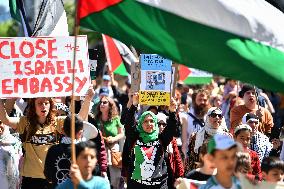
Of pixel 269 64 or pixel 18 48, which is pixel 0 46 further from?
pixel 269 64

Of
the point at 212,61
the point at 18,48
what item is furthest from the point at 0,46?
the point at 212,61

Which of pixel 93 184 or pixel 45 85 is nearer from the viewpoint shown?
Result: pixel 93 184

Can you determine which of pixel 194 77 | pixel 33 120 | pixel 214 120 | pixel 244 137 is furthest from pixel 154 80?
pixel 194 77

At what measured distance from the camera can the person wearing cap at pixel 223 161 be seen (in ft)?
26.2

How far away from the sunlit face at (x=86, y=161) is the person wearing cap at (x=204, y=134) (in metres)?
3.78

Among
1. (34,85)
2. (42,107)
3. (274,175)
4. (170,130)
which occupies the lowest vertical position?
(274,175)

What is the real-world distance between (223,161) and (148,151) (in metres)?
3.99

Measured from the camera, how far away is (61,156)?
979 centimetres

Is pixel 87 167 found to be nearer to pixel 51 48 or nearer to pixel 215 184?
pixel 215 184

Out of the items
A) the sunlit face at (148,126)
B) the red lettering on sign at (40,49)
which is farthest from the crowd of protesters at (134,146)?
the red lettering on sign at (40,49)

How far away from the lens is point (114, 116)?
1471cm

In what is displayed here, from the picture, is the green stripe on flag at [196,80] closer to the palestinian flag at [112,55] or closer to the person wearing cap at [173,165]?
the palestinian flag at [112,55]

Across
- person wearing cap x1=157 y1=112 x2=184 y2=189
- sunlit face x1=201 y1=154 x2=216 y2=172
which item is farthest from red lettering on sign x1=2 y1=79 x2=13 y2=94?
sunlit face x1=201 y1=154 x2=216 y2=172

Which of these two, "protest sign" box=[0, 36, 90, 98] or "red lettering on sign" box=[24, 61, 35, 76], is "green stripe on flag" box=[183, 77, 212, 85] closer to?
"protest sign" box=[0, 36, 90, 98]
